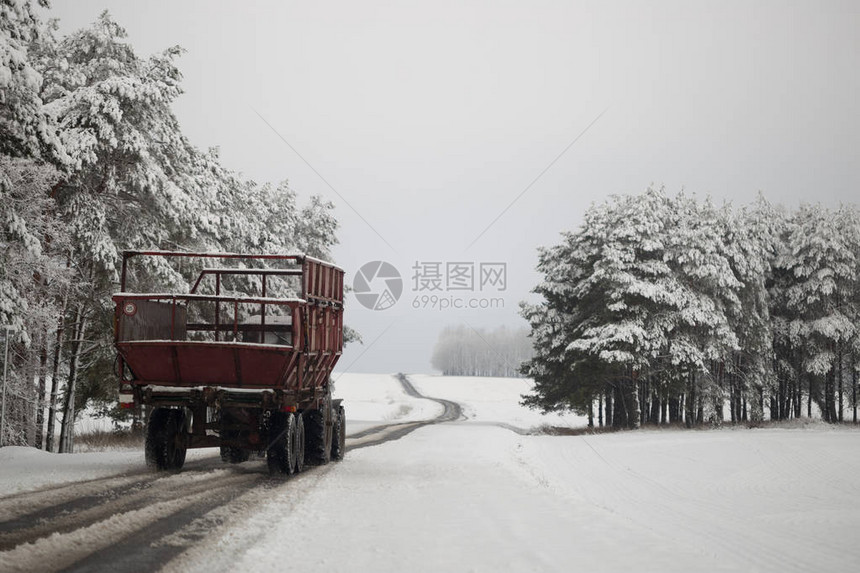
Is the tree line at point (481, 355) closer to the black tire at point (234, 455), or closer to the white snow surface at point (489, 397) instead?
the white snow surface at point (489, 397)

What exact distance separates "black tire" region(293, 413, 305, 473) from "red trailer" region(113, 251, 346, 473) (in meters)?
0.03

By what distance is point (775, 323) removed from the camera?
4462 centimetres

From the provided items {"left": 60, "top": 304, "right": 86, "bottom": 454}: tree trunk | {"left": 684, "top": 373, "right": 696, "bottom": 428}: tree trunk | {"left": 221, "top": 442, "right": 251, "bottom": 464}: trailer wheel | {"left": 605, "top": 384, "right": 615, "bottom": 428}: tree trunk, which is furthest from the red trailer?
{"left": 684, "top": 373, "right": 696, "bottom": 428}: tree trunk

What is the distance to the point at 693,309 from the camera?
3600 cm

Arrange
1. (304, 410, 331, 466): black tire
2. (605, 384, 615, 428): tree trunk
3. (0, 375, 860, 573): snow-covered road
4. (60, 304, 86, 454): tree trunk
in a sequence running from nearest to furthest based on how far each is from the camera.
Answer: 1. (0, 375, 860, 573): snow-covered road
2. (304, 410, 331, 466): black tire
3. (60, 304, 86, 454): tree trunk
4. (605, 384, 615, 428): tree trunk

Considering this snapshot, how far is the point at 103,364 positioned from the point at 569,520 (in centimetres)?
1864

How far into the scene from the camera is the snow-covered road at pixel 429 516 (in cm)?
740

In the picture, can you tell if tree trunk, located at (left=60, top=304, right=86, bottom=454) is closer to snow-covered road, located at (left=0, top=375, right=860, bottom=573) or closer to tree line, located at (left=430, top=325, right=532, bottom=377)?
snow-covered road, located at (left=0, top=375, right=860, bottom=573)

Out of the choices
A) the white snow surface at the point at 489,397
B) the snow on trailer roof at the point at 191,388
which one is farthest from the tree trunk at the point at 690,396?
the snow on trailer roof at the point at 191,388

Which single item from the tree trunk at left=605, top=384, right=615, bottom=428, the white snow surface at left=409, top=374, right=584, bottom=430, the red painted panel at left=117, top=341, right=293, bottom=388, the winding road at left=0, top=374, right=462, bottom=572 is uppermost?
the red painted panel at left=117, top=341, right=293, bottom=388

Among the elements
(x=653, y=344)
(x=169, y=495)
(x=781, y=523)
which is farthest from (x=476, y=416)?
(x=169, y=495)

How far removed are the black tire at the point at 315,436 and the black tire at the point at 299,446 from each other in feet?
1.86

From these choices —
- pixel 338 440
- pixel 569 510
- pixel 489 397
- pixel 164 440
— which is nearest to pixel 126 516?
pixel 164 440

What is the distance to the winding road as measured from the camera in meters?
7.13
